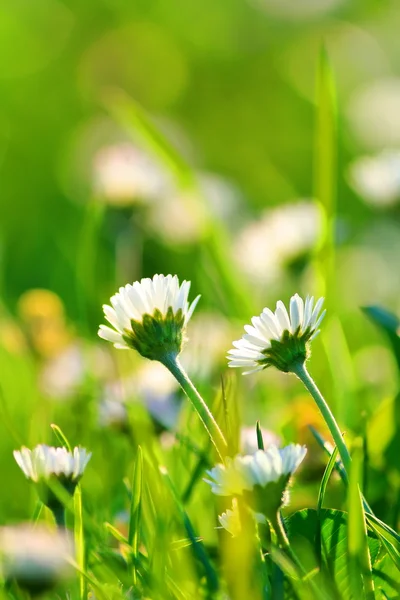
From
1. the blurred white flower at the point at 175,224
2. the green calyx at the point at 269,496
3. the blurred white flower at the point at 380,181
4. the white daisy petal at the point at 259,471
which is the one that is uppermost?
the blurred white flower at the point at 175,224

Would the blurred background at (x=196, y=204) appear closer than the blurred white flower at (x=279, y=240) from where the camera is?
Yes

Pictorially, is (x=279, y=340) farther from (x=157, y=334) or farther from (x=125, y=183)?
(x=125, y=183)

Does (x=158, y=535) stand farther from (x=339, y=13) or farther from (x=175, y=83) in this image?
(x=339, y=13)

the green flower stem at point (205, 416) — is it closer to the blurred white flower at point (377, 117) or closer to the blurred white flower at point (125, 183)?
the blurred white flower at point (125, 183)

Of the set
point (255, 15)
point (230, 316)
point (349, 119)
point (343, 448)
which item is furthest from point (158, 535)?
point (255, 15)

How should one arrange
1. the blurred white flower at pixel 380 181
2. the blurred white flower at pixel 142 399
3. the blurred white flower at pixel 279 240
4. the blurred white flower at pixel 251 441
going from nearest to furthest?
1. the blurred white flower at pixel 251 441
2. the blurred white flower at pixel 142 399
3. the blurred white flower at pixel 380 181
4. the blurred white flower at pixel 279 240

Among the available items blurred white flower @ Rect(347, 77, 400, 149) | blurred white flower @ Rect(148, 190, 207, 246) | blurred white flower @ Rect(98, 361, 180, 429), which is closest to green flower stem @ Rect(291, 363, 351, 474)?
blurred white flower @ Rect(98, 361, 180, 429)

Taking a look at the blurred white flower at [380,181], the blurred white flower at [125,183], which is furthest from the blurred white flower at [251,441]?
the blurred white flower at [125,183]
